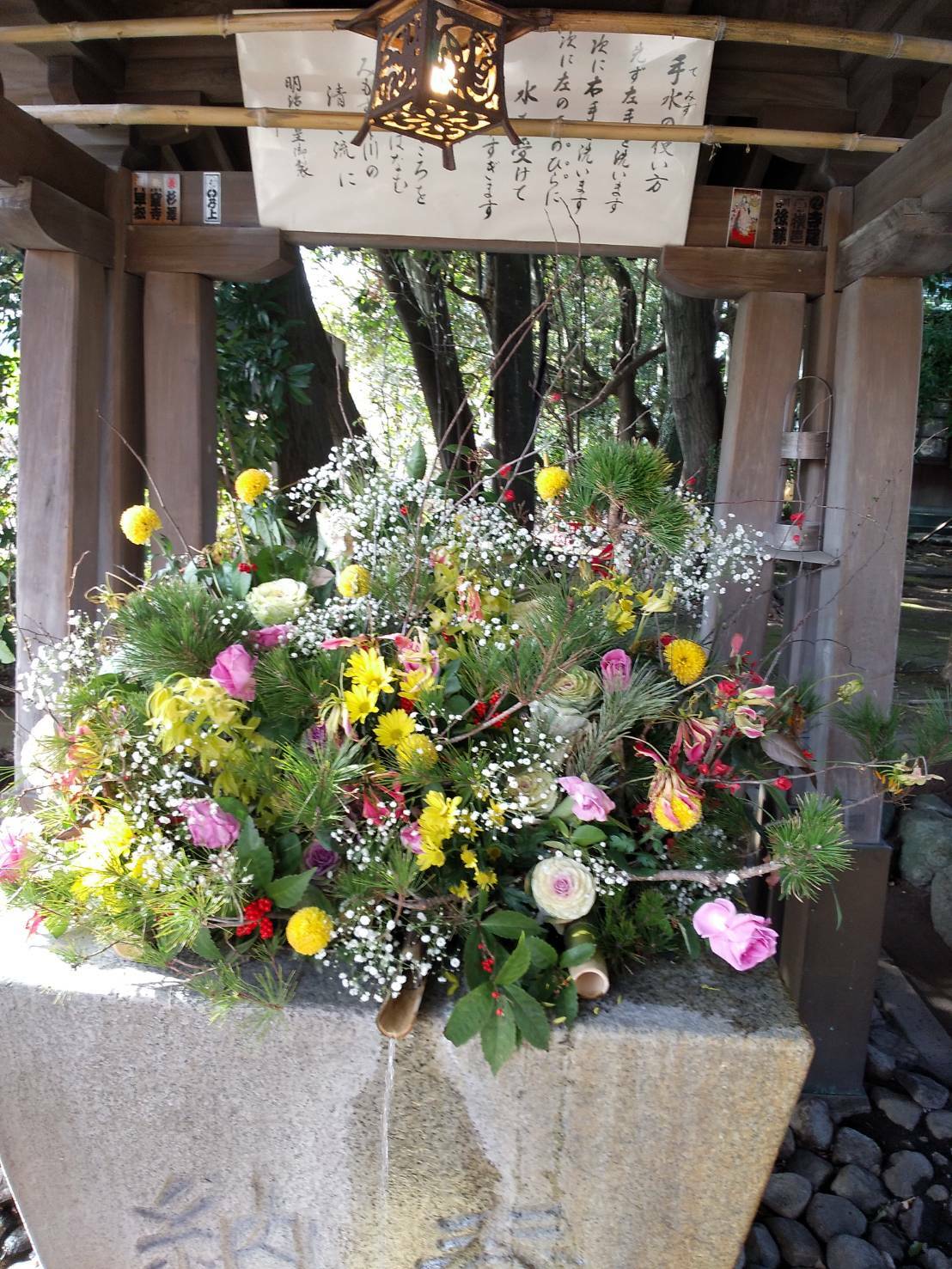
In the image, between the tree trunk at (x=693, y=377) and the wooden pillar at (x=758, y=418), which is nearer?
the wooden pillar at (x=758, y=418)

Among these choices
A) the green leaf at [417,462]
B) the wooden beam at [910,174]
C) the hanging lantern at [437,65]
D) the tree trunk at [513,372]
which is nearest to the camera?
the hanging lantern at [437,65]

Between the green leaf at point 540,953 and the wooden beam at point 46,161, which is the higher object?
the wooden beam at point 46,161

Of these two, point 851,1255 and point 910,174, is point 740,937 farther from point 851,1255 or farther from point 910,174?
point 910,174

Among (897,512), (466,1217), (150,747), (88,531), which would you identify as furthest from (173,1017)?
(897,512)

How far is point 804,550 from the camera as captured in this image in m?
2.78

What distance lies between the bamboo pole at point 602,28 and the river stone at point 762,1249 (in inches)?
125

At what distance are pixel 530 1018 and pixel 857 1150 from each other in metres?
1.76

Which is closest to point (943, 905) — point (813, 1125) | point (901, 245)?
point (813, 1125)

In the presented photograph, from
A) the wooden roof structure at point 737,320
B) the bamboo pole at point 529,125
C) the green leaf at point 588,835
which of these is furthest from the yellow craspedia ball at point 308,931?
the bamboo pole at point 529,125

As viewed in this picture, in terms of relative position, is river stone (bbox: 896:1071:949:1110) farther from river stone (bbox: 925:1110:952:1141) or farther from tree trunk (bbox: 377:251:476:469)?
tree trunk (bbox: 377:251:476:469)

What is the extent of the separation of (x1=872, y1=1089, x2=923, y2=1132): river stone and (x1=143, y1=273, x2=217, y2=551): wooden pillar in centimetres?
293

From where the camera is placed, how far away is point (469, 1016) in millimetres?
1499

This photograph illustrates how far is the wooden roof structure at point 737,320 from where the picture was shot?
262 centimetres

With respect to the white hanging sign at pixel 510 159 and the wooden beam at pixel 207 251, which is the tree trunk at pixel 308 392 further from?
the white hanging sign at pixel 510 159
